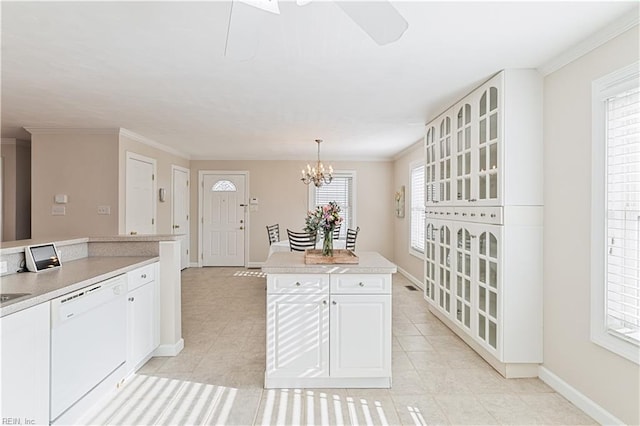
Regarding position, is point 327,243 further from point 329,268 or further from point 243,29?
point 243,29

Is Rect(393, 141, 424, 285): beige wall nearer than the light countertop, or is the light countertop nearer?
the light countertop

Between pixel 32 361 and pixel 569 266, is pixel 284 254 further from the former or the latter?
pixel 569 266

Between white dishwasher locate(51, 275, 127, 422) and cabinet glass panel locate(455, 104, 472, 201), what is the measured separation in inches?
119

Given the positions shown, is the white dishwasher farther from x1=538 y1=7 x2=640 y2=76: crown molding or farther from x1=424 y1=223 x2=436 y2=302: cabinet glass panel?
x1=538 y1=7 x2=640 y2=76: crown molding

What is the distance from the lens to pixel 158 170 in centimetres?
614

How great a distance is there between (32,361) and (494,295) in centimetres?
305

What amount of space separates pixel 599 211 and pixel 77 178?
5788 millimetres

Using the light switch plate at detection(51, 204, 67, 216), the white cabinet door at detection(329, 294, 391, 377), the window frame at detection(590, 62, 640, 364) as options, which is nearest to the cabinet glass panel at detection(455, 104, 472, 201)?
the window frame at detection(590, 62, 640, 364)

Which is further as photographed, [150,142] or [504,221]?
[150,142]

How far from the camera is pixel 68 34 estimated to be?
2219mm

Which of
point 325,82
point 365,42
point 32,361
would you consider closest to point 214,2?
point 365,42

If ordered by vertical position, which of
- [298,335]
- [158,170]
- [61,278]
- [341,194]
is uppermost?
[158,170]

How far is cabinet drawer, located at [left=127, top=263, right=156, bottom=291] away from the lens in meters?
2.73

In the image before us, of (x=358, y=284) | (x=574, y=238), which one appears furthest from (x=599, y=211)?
(x=358, y=284)
